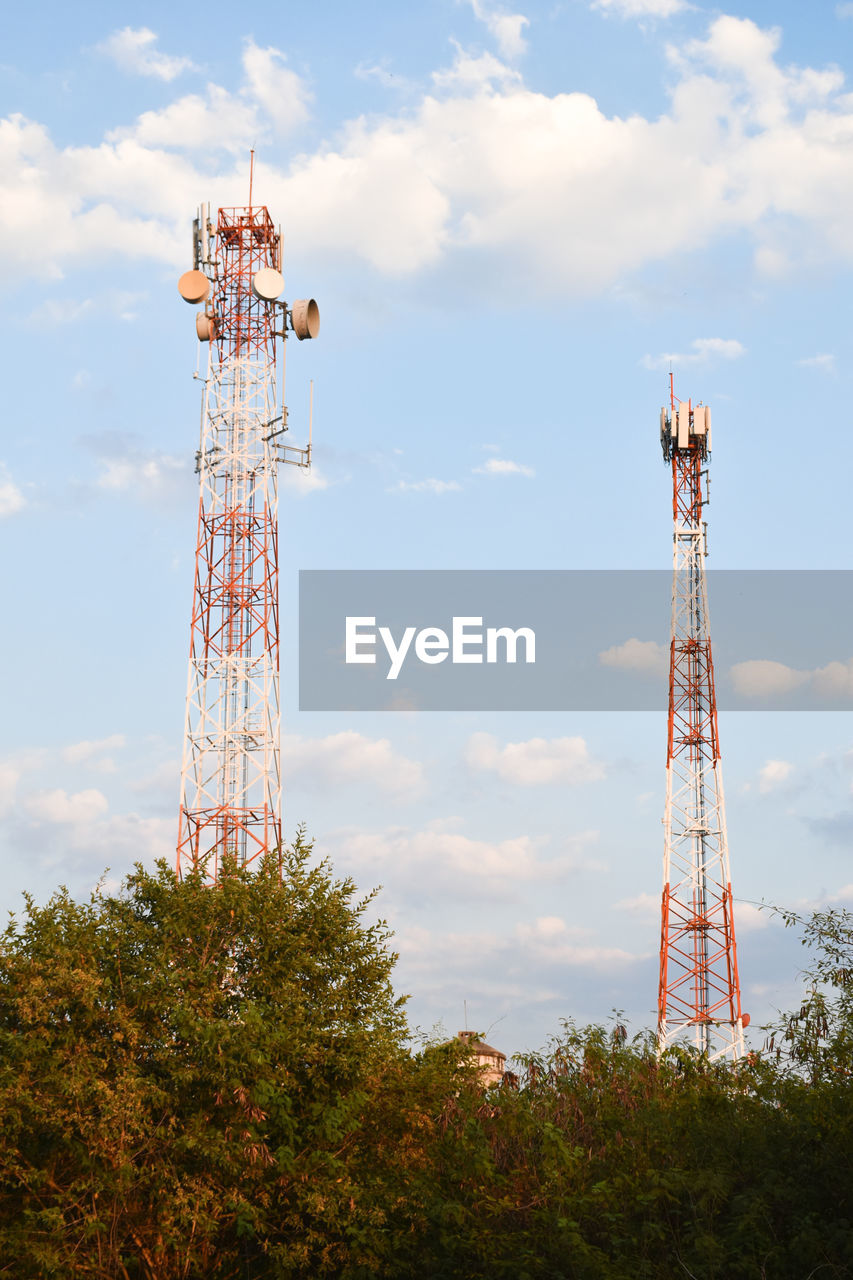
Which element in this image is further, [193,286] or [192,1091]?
[193,286]

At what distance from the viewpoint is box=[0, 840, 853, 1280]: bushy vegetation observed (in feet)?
66.0

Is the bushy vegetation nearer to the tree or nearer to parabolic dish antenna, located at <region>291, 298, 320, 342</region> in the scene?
the tree

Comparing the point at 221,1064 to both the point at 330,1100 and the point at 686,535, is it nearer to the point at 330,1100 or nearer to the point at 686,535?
the point at 330,1100

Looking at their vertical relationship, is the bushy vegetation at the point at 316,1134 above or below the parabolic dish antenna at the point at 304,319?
below

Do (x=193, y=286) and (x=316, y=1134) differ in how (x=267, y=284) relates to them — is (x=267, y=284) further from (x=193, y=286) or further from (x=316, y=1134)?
(x=316, y=1134)

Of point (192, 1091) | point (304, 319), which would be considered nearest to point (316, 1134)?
point (192, 1091)

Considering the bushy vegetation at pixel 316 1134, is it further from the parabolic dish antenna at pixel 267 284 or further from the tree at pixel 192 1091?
the parabolic dish antenna at pixel 267 284

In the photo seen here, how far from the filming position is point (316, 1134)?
23266mm

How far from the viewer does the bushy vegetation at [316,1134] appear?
20.1 metres

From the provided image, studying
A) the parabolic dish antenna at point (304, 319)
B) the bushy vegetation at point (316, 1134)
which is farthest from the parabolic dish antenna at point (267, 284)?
the bushy vegetation at point (316, 1134)

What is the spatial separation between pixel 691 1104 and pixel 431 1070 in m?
4.99

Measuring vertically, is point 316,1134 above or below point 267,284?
below

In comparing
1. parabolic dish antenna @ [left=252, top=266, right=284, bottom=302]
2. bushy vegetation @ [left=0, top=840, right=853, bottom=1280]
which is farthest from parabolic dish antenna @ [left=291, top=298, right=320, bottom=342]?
bushy vegetation @ [left=0, top=840, right=853, bottom=1280]

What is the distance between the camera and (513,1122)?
24.8 m
